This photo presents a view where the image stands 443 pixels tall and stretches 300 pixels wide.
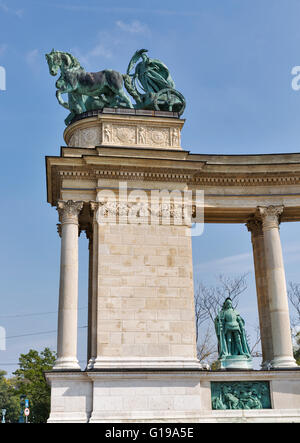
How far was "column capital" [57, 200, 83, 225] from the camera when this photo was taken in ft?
89.4

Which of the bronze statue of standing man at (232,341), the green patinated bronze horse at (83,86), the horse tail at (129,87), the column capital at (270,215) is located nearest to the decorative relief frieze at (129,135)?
the green patinated bronze horse at (83,86)

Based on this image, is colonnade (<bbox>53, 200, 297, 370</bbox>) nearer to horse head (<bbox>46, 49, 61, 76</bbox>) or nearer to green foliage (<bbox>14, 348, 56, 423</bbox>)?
horse head (<bbox>46, 49, 61, 76</bbox>)

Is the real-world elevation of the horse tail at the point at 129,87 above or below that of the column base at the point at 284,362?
above

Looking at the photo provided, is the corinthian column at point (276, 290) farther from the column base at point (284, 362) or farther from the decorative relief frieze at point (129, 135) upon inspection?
the decorative relief frieze at point (129, 135)

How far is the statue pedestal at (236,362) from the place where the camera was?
2695 centimetres

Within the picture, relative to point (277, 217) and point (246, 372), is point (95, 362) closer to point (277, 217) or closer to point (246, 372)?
point (246, 372)

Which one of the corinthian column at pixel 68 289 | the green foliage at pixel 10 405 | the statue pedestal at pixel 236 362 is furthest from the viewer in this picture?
the green foliage at pixel 10 405

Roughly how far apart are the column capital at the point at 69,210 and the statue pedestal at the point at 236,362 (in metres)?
10.9

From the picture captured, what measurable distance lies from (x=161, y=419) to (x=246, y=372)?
16.5 ft
